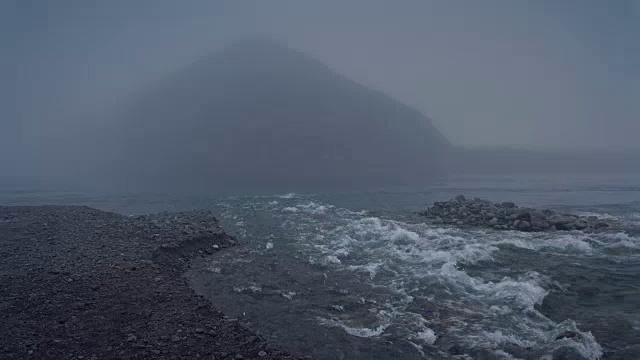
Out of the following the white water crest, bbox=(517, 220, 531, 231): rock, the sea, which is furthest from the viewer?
bbox=(517, 220, 531, 231): rock

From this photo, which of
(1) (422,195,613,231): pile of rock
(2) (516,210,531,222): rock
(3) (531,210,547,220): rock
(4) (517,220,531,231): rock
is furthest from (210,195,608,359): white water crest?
(3) (531,210,547,220): rock

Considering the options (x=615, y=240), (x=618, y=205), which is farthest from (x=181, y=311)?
(x=618, y=205)

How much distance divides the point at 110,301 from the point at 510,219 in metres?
18.9

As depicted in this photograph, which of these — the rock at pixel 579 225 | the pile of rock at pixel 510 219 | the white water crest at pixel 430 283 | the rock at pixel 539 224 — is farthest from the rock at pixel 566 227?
the white water crest at pixel 430 283

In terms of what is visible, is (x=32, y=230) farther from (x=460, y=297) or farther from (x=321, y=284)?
(x=460, y=297)

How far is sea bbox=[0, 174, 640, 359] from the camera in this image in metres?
8.42

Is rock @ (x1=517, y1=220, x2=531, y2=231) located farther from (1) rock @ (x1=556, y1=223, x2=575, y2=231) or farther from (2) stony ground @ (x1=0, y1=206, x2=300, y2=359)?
(2) stony ground @ (x1=0, y1=206, x2=300, y2=359)

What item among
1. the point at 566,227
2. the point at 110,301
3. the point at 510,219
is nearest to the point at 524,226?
the point at 510,219

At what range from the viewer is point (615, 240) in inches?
706

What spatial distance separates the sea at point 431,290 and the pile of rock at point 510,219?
1121mm

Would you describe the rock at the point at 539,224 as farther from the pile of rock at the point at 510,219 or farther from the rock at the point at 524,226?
the rock at the point at 524,226

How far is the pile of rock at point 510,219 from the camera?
812 inches

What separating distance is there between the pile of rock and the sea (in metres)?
1.12

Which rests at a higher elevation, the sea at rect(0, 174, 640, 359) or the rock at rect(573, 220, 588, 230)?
the rock at rect(573, 220, 588, 230)
